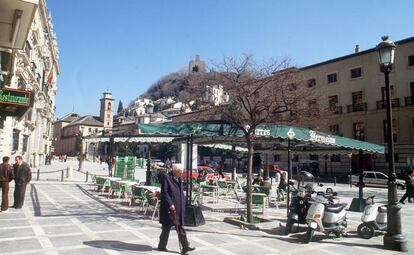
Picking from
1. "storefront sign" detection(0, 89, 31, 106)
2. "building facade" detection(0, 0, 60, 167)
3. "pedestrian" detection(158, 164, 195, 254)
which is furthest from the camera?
"building facade" detection(0, 0, 60, 167)

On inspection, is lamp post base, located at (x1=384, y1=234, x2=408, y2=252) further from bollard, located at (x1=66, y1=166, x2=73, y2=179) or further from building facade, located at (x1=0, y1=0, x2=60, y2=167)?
bollard, located at (x1=66, y1=166, x2=73, y2=179)

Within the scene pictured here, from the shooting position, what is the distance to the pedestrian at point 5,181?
10.4 meters

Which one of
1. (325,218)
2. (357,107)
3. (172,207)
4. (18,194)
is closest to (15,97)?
(18,194)

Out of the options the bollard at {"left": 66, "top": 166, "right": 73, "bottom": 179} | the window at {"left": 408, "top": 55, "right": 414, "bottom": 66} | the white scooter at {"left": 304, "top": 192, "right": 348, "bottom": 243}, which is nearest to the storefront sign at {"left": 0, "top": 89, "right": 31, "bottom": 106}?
the white scooter at {"left": 304, "top": 192, "right": 348, "bottom": 243}

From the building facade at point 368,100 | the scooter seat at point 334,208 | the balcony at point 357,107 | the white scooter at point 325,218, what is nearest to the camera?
the white scooter at point 325,218

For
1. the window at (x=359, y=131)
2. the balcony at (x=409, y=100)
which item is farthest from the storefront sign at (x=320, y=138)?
the window at (x=359, y=131)

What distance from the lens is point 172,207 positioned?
639cm

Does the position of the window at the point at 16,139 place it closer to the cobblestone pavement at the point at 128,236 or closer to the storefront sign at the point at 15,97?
the storefront sign at the point at 15,97

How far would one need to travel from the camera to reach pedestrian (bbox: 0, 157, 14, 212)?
10.4 metres

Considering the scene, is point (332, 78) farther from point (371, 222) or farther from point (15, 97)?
point (15, 97)

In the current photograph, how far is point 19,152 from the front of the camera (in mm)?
27797

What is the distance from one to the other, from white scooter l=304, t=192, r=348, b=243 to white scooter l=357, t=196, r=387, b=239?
1.68 feet

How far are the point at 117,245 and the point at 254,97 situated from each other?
5434 mm

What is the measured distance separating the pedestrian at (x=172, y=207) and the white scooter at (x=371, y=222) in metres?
4.80
